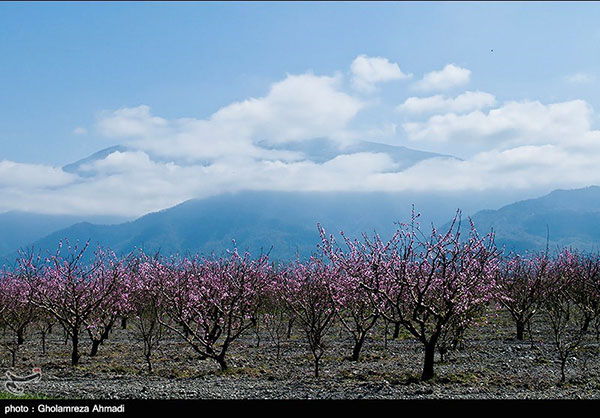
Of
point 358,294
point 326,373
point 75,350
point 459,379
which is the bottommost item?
point 326,373

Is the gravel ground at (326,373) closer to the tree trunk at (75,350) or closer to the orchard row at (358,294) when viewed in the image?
the tree trunk at (75,350)

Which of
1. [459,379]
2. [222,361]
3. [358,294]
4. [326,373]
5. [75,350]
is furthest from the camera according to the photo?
[358,294]

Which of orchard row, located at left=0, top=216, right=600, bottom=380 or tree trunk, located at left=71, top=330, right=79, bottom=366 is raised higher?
orchard row, located at left=0, top=216, right=600, bottom=380

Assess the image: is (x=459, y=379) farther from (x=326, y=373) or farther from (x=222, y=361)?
(x=222, y=361)

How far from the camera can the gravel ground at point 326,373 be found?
55.1 feet

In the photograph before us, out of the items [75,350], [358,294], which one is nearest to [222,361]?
[358,294]

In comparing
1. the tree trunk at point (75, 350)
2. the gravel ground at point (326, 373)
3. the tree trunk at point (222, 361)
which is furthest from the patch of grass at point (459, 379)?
the tree trunk at point (75, 350)

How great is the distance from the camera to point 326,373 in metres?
21.2

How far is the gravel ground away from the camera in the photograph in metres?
16.8

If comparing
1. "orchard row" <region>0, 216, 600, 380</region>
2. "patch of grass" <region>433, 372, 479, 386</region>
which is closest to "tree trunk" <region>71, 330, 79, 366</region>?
"orchard row" <region>0, 216, 600, 380</region>

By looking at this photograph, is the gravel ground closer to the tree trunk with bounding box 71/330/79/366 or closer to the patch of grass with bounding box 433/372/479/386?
the patch of grass with bounding box 433/372/479/386
